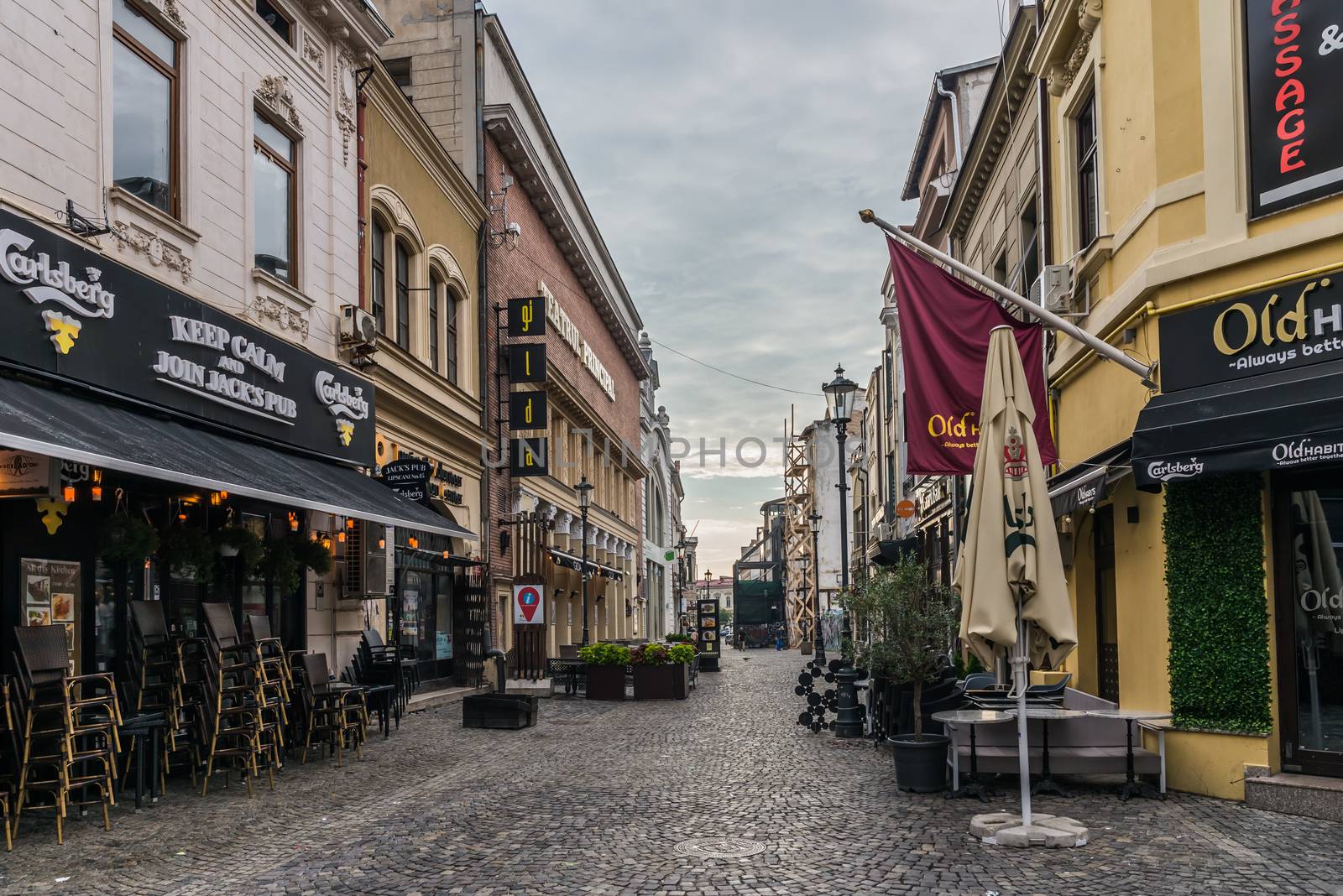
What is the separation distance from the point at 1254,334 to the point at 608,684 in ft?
45.3

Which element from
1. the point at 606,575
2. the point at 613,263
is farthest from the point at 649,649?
the point at 613,263

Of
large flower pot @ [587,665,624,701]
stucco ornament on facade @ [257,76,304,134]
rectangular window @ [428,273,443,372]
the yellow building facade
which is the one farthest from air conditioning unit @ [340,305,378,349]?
the yellow building facade

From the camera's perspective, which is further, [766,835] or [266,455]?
[266,455]

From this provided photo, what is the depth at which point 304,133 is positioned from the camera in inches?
578

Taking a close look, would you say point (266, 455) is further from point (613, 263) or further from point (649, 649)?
point (613, 263)

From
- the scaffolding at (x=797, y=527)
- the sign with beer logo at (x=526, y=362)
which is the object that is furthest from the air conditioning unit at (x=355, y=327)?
the scaffolding at (x=797, y=527)

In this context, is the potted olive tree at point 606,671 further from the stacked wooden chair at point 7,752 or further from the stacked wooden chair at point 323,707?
the stacked wooden chair at point 7,752

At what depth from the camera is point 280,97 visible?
13891mm

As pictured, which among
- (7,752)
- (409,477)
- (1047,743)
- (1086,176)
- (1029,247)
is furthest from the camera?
(409,477)

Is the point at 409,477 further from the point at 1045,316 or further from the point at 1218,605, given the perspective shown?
the point at 1218,605

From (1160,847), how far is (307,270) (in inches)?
467

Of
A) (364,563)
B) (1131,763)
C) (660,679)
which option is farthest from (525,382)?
(1131,763)

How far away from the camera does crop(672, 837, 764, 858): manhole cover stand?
24.3 ft

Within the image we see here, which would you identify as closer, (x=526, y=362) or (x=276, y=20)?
(x=276, y=20)
